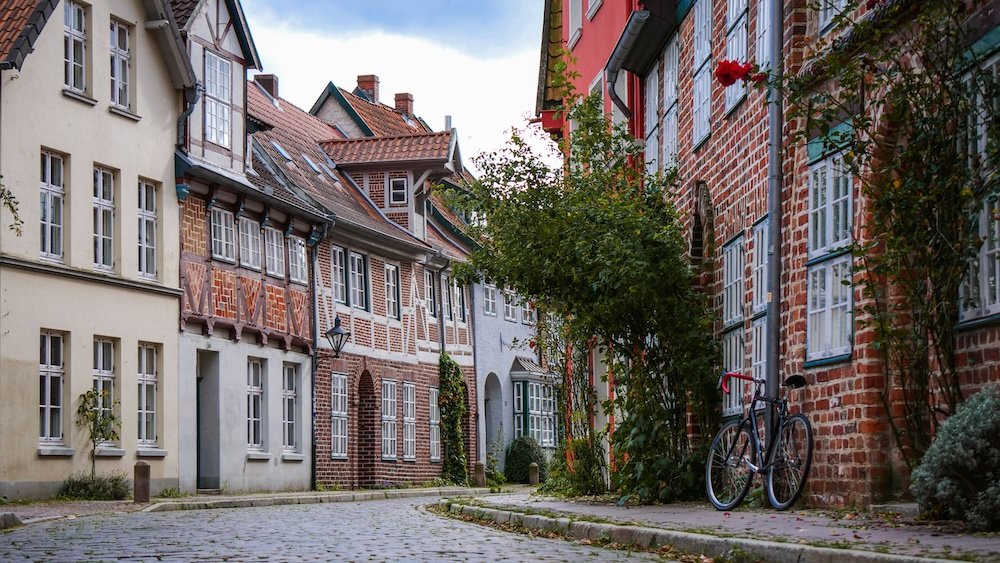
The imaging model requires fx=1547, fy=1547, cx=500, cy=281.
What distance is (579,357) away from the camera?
21.2 m

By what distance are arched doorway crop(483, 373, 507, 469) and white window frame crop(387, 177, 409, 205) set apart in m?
7.37

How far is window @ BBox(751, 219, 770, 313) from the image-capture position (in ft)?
47.1

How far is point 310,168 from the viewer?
35594 millimetres

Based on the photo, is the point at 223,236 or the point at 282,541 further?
the point at 223,236

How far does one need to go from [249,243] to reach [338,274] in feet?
14.7

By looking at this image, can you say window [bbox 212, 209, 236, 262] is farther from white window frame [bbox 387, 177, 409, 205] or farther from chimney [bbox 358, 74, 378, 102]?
chimney [bbox 358, 74, 378, 102]

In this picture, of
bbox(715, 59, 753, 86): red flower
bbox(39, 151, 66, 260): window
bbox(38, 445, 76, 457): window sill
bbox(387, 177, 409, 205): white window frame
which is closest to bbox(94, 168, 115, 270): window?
bbox(39, 151, 66, 260): window

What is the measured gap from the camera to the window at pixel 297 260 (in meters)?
30.8

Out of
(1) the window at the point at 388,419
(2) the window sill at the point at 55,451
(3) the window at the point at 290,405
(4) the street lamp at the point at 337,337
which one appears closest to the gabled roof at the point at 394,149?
(1) the window at the point at 388,419

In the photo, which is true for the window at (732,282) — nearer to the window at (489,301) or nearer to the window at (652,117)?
the window at (652,117)

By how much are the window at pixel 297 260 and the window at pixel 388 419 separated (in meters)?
4.69

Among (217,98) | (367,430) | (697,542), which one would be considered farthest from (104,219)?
(697,542)

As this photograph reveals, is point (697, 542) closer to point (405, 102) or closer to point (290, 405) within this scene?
point (290, 405)

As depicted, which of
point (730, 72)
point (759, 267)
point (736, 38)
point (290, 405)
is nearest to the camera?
point (730, 72)
